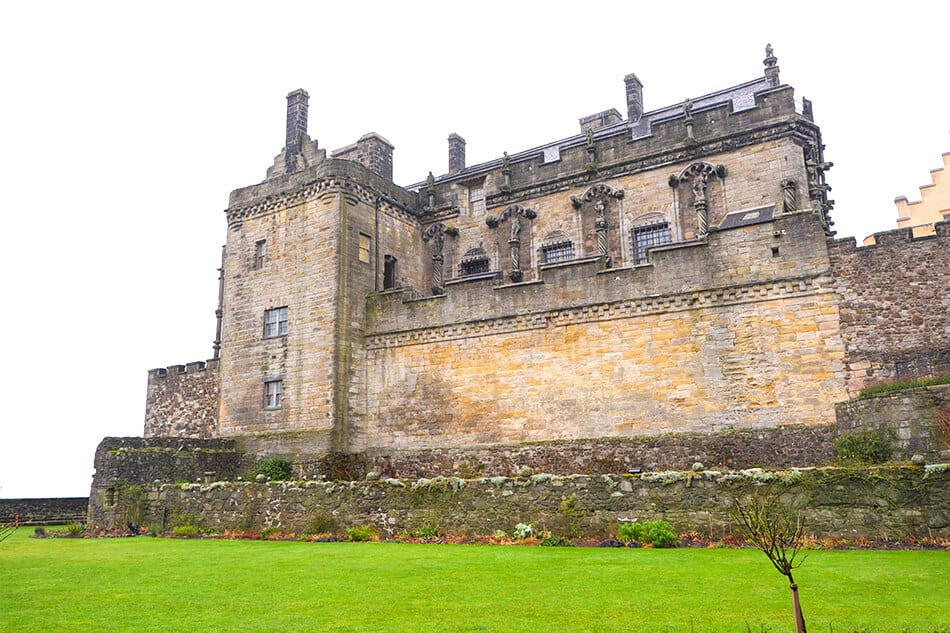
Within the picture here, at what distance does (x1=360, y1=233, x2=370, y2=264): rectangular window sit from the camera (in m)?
28.1

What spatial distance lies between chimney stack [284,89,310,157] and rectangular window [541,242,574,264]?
35.0ft

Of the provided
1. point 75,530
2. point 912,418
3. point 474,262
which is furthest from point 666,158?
point 75,530

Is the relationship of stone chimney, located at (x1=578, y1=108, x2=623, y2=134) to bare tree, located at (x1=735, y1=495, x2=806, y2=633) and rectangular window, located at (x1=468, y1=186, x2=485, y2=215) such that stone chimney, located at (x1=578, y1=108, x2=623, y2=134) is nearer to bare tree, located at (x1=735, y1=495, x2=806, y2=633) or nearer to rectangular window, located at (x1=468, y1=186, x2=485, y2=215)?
rectangular window, located at (x1=468, y1=186, x2=485, y2=215)

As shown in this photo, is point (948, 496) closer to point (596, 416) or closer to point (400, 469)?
point (596, 416)

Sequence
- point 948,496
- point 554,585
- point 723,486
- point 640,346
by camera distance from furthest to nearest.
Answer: point 640,346 → point 723,486 → point 948,496 → point 554,585

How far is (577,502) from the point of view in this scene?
49.5 feet

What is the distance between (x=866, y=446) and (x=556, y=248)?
1451 centimetres

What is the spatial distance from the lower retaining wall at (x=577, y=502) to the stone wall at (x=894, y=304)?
7740 mm

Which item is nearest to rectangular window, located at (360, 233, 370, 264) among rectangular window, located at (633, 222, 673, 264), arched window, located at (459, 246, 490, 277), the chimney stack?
arched window, located at (459, 246, 490, 277)

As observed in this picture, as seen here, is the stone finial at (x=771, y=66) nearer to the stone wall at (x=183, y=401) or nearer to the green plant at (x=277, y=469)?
the green plant at (x=277, y=469)

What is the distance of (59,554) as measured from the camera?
15.3 m

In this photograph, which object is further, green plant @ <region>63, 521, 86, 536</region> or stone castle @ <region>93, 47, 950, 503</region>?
green plant @ <region>63, 521, 86, 536</region>

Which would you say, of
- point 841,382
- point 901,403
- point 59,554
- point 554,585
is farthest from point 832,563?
point 59,554

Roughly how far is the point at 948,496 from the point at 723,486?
3532 millimetres
